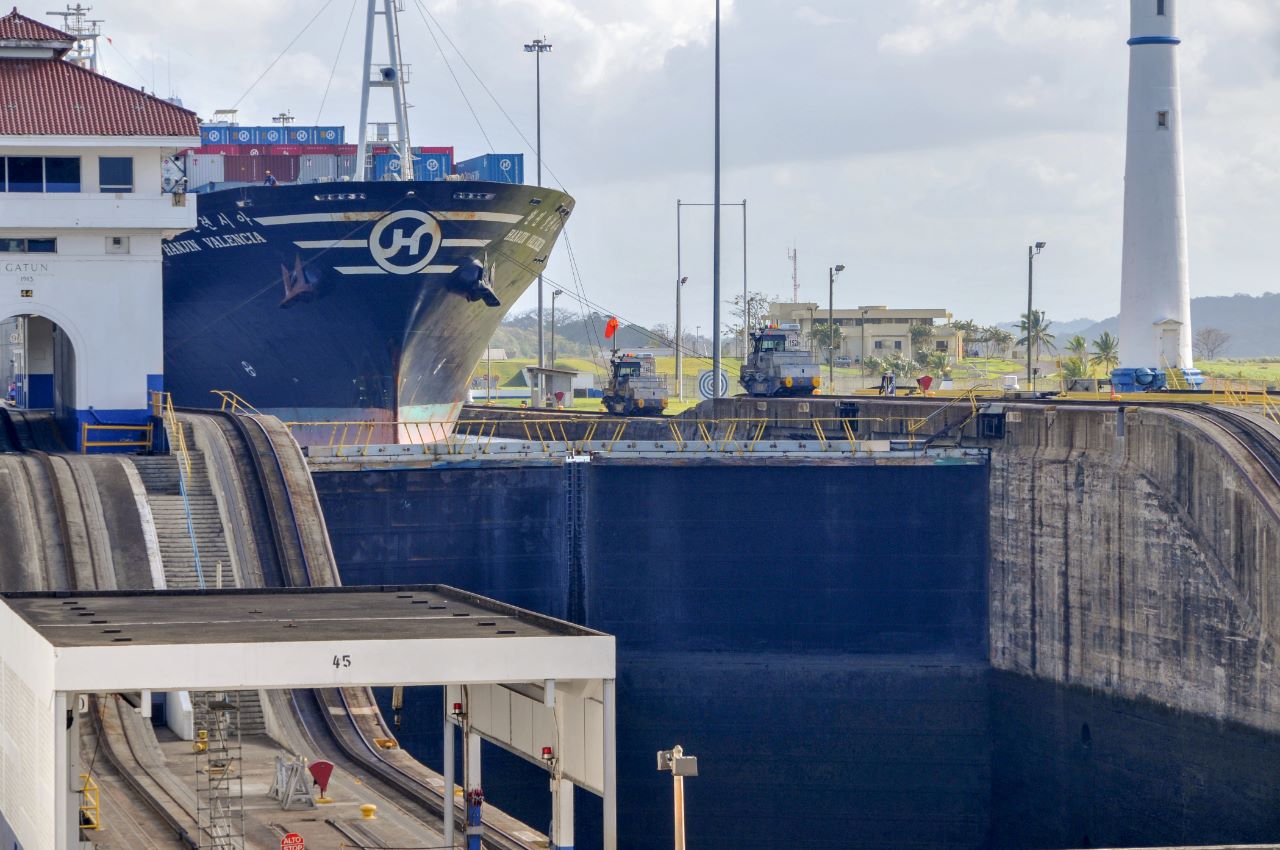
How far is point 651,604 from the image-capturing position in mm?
49938

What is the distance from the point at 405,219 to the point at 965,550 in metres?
25.8

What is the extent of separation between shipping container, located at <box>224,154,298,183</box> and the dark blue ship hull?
744cm

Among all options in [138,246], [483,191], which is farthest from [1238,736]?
[483,191]

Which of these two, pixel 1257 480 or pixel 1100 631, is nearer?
pixel 1257 480

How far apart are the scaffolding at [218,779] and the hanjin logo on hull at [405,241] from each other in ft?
102

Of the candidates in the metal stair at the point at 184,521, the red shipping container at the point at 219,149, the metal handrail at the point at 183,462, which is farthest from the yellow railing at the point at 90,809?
the red shipping container at the point at 219,149

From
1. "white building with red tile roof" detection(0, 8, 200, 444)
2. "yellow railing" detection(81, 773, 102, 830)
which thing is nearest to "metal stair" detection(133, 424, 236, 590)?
"white building with red tile roof" detection(0, 8, 200, 444)

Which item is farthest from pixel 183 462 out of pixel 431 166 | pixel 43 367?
pixel 431 166

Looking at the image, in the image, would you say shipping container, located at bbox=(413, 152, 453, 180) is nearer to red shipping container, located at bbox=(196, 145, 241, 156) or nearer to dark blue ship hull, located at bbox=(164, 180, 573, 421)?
red shipping container, located at bbox=(196, 145, 241, 156)

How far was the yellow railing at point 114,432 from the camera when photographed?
153 feet

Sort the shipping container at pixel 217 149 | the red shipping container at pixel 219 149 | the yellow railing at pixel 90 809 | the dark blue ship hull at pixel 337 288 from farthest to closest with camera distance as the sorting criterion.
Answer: the shipping container at pixel 217 149
the red shipping container at pixel 219 149
the dark blue ship hull at pixel 337 288
the yellow railing at pixel 90 809

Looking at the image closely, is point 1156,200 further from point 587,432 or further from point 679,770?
point 679,770

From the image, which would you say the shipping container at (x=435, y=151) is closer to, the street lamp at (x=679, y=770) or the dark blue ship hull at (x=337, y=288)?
the dark blue ship hull at (x=337, y=288)

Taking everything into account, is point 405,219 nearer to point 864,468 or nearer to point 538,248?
point 538,248
